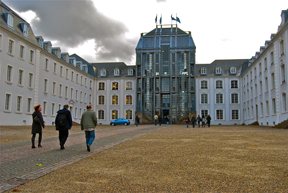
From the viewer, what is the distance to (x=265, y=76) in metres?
38.1

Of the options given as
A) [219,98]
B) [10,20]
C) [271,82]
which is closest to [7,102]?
[10,20]

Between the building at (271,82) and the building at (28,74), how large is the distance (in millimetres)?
30165

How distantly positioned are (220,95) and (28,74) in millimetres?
36759

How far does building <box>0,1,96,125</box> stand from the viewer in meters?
32.1

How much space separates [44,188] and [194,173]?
310 cm

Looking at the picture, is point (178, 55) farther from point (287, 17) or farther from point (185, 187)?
point (185, 187)

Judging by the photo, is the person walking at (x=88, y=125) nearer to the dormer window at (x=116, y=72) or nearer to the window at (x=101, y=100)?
the window at (x=101, y=100)

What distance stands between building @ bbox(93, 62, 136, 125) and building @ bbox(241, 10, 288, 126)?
23750 mm

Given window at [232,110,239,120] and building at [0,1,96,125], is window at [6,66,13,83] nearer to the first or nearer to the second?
building at [0,1,96,125]

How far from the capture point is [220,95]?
56375 millimetres

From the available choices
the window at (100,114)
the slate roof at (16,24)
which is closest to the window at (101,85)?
the window at (100,114)

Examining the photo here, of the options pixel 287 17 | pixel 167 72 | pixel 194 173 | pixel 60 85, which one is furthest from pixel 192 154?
pixel 167 72

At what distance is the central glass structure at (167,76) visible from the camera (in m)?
54.9

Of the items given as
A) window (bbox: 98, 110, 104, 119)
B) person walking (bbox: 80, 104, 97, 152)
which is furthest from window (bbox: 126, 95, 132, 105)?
person walking (bbox: 80, 104, 97, 152)
